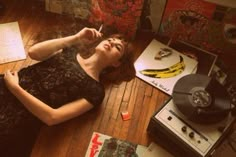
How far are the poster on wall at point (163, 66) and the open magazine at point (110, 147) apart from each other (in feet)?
1.06

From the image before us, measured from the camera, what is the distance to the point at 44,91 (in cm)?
128

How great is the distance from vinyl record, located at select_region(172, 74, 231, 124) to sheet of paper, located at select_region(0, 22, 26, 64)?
77cm

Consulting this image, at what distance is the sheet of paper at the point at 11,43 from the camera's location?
153cm

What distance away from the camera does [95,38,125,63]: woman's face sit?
1340 millimetres

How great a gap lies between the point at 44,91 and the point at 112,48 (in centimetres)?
33

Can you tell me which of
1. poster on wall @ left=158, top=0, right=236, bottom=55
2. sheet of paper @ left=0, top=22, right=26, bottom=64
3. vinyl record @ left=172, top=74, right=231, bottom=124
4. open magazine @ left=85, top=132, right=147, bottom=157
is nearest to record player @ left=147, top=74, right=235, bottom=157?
vinyl record @ left=172, top=74, right=231, bottom=124

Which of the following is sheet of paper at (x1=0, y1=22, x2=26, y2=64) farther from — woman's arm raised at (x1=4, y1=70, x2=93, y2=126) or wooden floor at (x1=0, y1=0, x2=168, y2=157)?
woman's arm raised at (x1=4, y1=70, x2=93, y2=126)

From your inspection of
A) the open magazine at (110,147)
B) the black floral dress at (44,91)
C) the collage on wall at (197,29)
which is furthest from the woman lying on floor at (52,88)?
the collage on wall at (197,29)

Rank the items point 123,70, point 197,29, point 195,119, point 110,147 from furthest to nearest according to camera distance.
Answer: point 197,29
point 123,70
point 110,147
point 195,119

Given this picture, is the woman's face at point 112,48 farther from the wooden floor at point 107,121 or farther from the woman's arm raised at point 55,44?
the wooden floor at point 107,121

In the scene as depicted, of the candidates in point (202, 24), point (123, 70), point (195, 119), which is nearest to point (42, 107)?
point (123, 70)

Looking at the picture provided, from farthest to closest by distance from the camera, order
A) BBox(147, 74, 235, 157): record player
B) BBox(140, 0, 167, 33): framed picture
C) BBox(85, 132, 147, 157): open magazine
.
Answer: BBox(140, 0, 167, 33): framed picture, BBox(85, 132, 147, 157): open magazine, BBox(147, 74, 235, 157): record player

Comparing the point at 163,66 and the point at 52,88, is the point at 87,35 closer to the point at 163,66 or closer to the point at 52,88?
the point at 52,88

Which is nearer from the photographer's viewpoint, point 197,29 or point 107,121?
point 107,121
